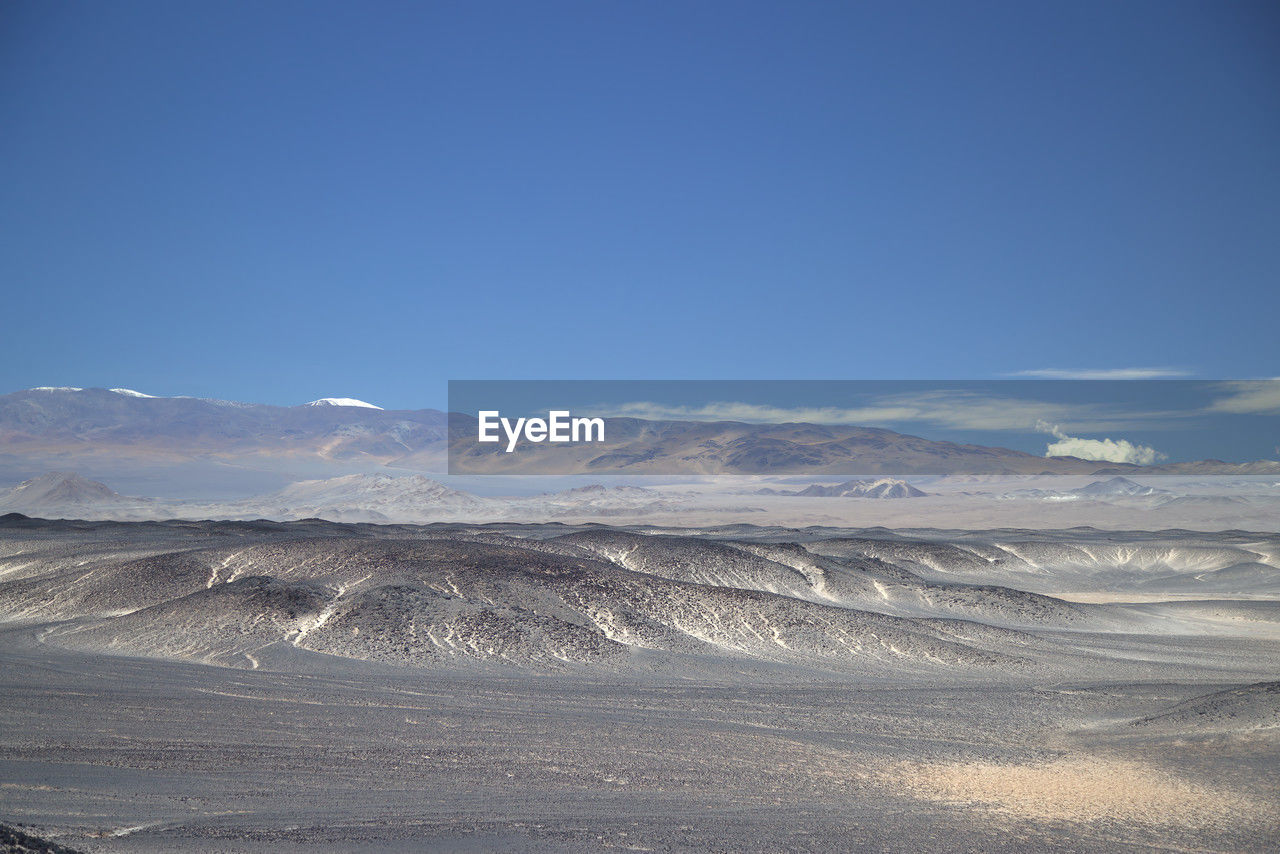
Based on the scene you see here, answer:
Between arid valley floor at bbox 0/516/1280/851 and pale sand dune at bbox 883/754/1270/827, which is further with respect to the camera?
pale sand dune at bbox 883/754/1270/827

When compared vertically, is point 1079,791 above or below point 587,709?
above

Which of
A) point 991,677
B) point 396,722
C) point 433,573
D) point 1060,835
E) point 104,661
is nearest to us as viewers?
point 1060,835

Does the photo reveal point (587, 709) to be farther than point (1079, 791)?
Yes

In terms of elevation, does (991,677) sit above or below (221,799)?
below

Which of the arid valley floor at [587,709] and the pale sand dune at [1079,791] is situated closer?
the arid valley floor at [587,709]

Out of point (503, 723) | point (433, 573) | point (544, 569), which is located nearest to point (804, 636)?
point (544, 569)

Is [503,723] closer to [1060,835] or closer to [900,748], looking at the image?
[900,748]

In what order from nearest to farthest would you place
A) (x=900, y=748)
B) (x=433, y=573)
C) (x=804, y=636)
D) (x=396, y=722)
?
(x=900, y=748)
(x=396, y=722)
(x=804, y=636)
(x=433, y=573)

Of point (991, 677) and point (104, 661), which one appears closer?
point (104, 661)
